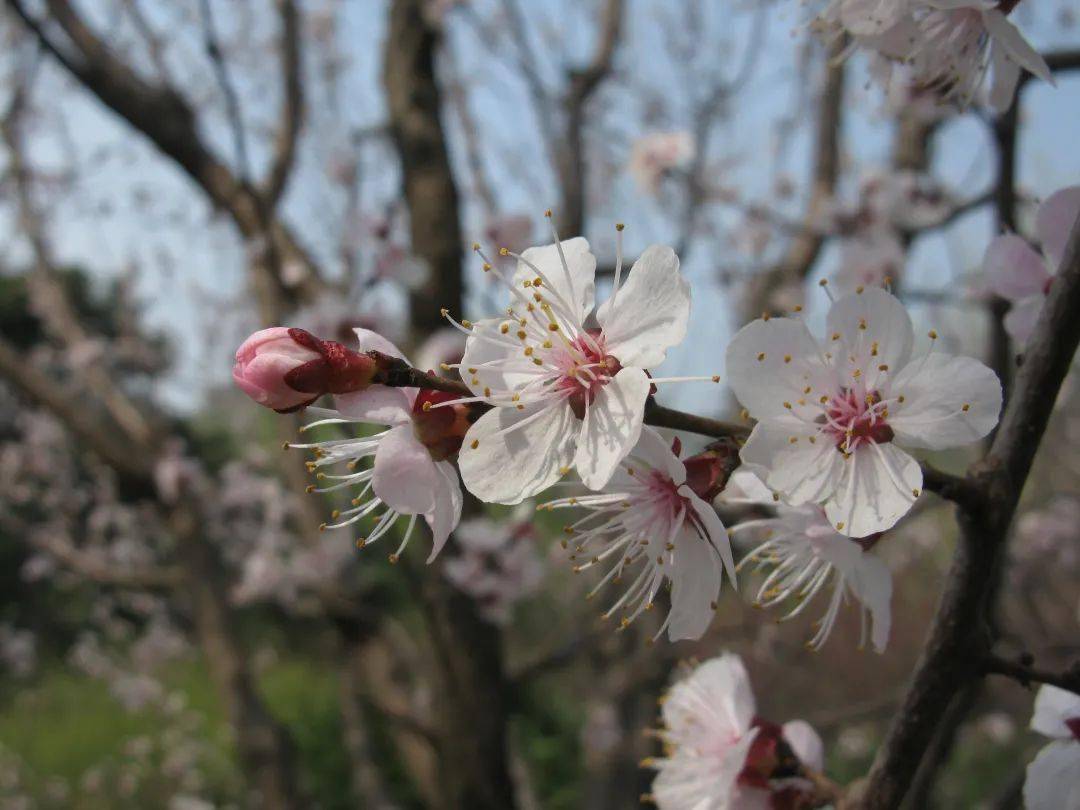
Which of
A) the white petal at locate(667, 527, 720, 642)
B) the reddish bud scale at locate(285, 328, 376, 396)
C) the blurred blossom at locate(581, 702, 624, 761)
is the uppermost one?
the reddish bud scale at locate(285, 328, 376, 396)

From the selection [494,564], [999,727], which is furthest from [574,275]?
[999,727]

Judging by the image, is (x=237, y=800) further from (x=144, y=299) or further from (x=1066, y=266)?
(x=1066, y=266)

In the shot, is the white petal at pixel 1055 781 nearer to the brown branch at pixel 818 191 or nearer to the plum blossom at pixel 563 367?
the plum blossom at pixel 563 367

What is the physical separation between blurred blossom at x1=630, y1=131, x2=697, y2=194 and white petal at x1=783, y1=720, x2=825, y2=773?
297 cm

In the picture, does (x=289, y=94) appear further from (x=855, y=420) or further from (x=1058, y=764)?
(x=1058, y=764)

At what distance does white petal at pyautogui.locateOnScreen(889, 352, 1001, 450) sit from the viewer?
655 mm

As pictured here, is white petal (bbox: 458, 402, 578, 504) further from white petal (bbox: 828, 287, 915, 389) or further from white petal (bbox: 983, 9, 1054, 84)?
white petal (bbox: 983, 9, 1054, 84)

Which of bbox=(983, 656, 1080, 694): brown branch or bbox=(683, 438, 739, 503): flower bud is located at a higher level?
bbox=(683, 438, 739, 503): flower bud

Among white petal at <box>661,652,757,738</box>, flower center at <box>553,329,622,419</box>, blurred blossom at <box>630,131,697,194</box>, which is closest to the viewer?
flower center at <box>553,329,622,419</box>

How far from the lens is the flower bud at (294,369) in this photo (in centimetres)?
63

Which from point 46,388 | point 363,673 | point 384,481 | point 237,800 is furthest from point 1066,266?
point 237,800

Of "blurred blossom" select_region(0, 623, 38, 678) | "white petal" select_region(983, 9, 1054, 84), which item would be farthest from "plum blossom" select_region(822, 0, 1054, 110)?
"blurred blossom" select_region(0, 623, 38, 678)

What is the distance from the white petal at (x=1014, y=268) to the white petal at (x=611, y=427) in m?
0.47

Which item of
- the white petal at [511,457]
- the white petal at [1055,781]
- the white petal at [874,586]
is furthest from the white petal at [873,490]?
the white petal at [1055,781]
